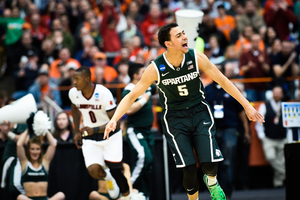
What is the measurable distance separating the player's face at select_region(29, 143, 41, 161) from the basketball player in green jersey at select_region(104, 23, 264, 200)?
281cm

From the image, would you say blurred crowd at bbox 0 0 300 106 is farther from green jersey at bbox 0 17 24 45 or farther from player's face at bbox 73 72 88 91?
player's face at bbox 73 72 88 91

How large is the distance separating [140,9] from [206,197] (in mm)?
7644

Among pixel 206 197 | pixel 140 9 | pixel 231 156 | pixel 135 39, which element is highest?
pixel 140 9

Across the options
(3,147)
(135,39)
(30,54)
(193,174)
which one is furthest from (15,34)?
(193,174)

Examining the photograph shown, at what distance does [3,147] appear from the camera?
27.1ft

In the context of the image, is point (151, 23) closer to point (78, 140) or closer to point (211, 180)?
point (78, 140)

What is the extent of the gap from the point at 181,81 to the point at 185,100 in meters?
0.29

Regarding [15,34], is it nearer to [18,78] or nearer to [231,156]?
[18,78]

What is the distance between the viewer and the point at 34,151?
7.84 metres

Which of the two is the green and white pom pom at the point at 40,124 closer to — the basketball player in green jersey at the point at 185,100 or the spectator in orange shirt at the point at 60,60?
the basketball player in green jersey at the point at 185,100

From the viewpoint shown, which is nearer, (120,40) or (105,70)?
(105,70)

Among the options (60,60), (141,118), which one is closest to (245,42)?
(60,60)

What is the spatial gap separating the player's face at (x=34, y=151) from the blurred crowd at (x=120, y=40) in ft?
7.22

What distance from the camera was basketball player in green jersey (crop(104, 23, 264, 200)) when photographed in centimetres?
558
